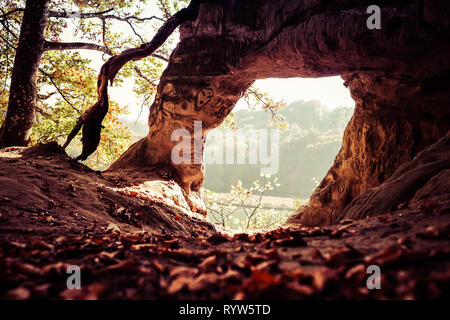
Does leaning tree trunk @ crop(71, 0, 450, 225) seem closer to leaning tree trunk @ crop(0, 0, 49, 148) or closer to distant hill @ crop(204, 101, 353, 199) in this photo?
leaning tree trunk @ crop(0, 0, 49, 148)

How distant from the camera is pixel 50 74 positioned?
29.2 ft

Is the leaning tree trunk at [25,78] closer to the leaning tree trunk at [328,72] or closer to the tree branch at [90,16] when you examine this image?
the tree branch at [90,16]

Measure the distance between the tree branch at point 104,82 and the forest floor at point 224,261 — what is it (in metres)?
3.32

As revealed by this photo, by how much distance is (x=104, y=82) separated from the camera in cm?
609

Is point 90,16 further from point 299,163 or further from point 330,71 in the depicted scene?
point 299,163

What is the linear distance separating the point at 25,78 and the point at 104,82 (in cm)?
254

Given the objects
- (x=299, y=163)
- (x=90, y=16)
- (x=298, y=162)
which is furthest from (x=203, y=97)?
(x=298, y=162)

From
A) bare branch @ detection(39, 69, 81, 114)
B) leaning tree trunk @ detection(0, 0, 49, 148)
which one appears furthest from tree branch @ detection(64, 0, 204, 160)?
bare branch @ detection(39, 69, 81, 114)

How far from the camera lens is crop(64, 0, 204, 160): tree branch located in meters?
5.88

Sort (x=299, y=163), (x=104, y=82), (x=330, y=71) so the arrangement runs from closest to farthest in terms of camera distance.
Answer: (x=330, y=71)
(x=104, y=82)
(x=299, y=163)

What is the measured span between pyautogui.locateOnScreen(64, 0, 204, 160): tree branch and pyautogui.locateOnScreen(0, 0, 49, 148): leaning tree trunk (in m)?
1.88

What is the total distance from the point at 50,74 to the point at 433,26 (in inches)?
430

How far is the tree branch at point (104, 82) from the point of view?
5.88m
